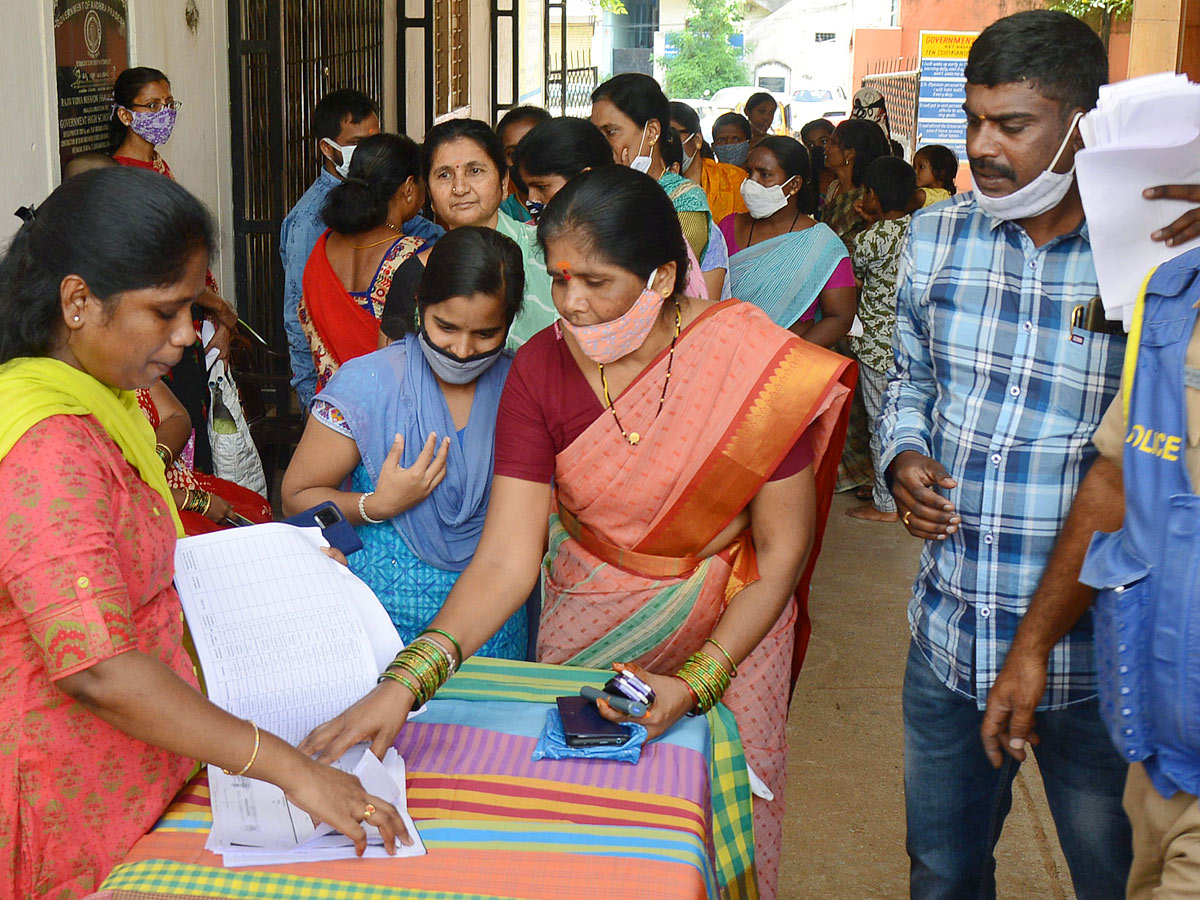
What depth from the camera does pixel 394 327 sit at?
9.87 ft

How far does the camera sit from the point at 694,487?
6.83 feet

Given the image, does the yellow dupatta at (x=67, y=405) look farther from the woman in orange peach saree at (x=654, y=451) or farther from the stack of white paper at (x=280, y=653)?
the woman in orange peach saree at (x=654, y=451)

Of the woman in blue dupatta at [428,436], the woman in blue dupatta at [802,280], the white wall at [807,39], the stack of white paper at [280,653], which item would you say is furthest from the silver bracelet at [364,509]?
the white wall at [807,39]

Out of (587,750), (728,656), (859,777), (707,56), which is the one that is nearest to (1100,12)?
(859,777)

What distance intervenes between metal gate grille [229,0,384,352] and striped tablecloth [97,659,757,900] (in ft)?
15.6

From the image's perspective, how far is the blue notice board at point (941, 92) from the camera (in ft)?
50.2

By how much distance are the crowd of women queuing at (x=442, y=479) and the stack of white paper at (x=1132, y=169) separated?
46 cm

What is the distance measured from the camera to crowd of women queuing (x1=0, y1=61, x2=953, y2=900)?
1388mm

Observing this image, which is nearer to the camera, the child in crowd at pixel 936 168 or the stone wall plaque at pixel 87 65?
the stone wall plaque at pixel 87 65

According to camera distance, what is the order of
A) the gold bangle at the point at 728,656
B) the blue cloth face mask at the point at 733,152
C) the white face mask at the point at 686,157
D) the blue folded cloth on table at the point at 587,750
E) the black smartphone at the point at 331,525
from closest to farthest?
the blue folded cloth on table at the point at 587,750 < the black smartphone at the point at 331,525 < the gold bangle at the point at 728,656 < the white face mask at the point at 686,157 < the blue cloth face mask at the point at 733,152

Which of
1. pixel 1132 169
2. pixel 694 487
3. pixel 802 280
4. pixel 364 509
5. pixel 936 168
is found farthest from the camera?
pixel 936 168

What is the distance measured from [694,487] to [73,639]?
1.07 m

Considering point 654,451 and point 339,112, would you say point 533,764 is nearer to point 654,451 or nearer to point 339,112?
point 654,451

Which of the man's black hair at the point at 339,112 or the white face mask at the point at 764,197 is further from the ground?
the man's black hair at the point at 339,112
